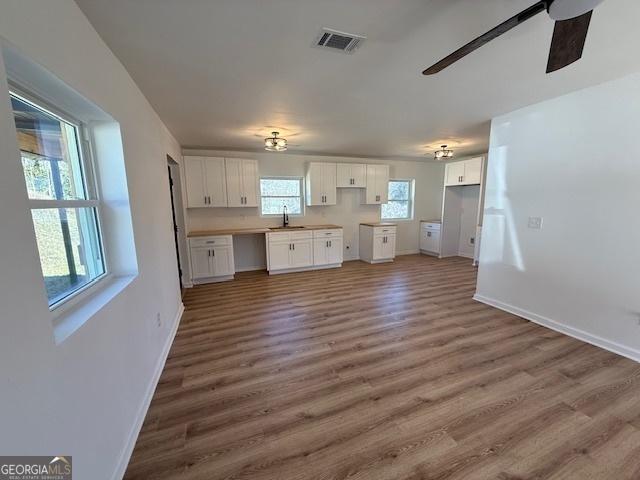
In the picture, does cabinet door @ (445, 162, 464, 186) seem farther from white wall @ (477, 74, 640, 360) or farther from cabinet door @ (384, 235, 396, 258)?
white wall @ (477, 74, 640, 360)

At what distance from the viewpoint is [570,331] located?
274 centimetres

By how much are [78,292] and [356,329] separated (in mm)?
2378

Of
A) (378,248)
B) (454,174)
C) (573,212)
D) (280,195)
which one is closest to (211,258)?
(280,195)

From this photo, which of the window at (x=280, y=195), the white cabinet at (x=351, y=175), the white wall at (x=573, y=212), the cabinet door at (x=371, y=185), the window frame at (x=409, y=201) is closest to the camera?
the white wall at (x=573, y=212)

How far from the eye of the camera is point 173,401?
1.90 m

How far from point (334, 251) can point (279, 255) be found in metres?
1.20

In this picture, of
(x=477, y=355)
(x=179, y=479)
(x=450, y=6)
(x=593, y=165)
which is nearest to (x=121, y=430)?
(x=179, y=479)

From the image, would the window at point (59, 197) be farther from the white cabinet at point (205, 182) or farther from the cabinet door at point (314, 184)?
the cabinet door at point (314, 184)

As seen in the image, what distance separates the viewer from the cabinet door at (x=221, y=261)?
469 centimetres

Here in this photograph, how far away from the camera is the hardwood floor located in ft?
4.69

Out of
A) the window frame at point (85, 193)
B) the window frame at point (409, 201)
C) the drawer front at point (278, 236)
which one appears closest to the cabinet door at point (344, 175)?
the window frame at point (409, 201)

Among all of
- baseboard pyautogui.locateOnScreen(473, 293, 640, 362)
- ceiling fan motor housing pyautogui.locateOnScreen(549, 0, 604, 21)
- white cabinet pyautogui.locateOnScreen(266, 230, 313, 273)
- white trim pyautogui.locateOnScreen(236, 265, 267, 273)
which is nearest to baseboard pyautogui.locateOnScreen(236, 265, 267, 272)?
white trim pyautogui.locateOnScreen(236, 265, 267, 273)

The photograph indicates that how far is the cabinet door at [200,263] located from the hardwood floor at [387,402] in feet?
4.93

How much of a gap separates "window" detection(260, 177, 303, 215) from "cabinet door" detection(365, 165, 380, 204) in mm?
1551
